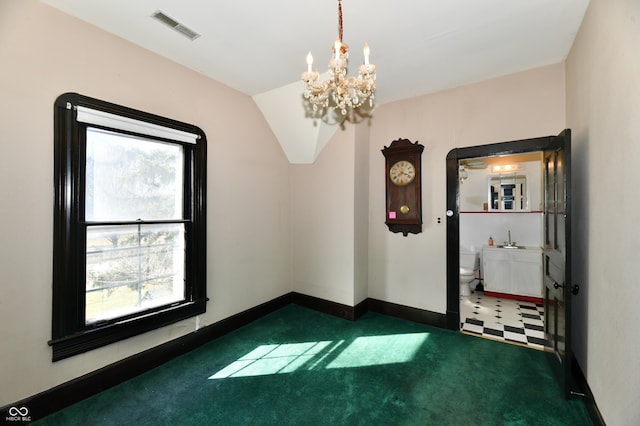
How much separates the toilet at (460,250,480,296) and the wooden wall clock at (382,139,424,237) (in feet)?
5.86

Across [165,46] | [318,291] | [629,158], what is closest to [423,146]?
[629,158]

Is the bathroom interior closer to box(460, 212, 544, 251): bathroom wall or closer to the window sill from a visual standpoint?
box(460, 212, 544, 251): bathroom wall

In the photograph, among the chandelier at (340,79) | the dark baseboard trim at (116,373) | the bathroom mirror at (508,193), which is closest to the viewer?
the chandelier at (340,79)

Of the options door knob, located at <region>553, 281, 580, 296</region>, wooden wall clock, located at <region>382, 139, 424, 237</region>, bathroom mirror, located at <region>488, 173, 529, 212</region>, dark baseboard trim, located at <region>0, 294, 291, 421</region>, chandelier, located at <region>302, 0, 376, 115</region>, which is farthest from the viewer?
bathroom mirror, located at <region>488, 173, 529, 212</region>

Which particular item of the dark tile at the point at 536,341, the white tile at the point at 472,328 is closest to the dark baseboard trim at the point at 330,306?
the white tile at the point at 472,328

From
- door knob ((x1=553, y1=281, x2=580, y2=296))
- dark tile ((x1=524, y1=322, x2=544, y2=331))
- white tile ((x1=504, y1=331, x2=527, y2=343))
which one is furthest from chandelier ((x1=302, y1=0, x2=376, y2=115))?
dark tile ((x1=524, y1=322, x2=544, y2=331))

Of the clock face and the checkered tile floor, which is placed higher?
the clock face

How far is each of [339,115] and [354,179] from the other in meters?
0.78

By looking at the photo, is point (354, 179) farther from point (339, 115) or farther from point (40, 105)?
point (40, 105)

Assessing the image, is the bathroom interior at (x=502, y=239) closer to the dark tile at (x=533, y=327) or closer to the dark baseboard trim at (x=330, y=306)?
the dark tile at (x=533, y=327)

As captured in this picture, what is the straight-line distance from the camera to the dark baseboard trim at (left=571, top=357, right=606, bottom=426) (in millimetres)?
1668

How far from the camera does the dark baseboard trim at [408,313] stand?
10.3 feet

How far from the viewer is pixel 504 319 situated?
3.43 metres

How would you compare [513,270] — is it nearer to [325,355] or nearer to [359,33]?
[325,355]
